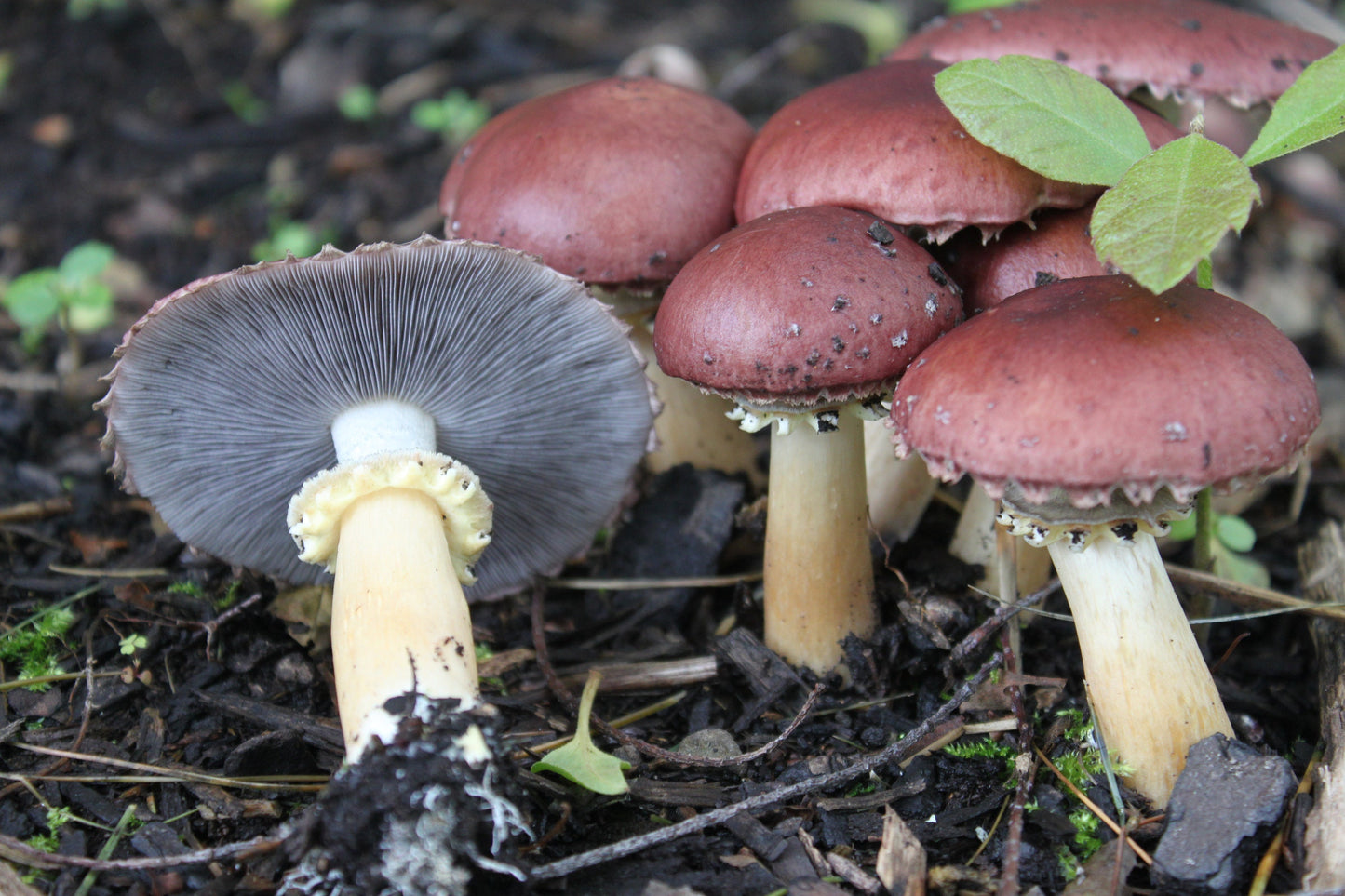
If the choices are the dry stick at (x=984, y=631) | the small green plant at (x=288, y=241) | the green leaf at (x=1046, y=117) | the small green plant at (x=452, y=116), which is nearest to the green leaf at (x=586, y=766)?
the dry stick at (x=984, y=631)

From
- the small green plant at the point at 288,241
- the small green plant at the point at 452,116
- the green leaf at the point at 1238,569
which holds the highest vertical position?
the small green plant at the point at 452,116

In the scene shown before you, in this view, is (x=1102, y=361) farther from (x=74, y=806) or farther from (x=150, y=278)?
(x=150, y=278)

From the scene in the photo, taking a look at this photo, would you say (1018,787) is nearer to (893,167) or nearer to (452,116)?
(893,167)

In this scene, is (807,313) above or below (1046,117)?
below

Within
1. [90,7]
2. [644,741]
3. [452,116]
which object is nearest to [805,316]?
[644,741]

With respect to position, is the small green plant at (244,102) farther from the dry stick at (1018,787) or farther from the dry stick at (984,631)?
the dry stick at (1018,787)

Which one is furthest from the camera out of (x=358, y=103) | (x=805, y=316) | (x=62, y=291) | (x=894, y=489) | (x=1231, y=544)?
(x=358, y=103)

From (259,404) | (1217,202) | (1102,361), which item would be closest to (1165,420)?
(1102,361)
